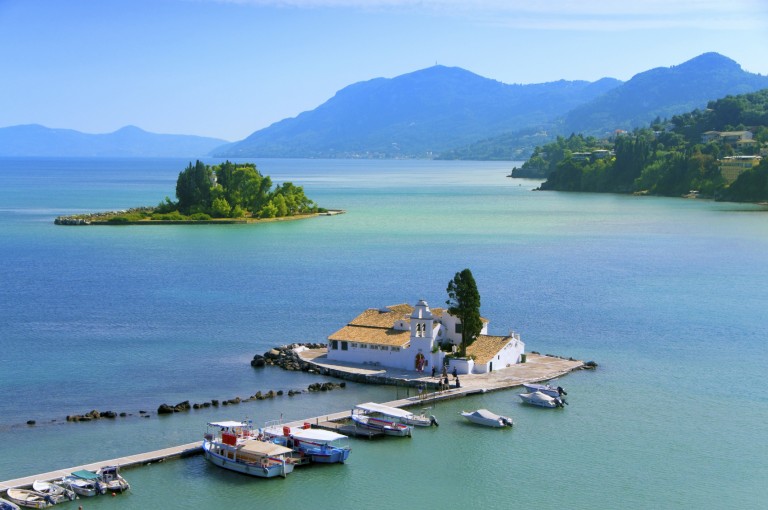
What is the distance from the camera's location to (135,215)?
115 metres

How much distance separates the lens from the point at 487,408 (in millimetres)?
36094

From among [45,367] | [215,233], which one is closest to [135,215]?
[215,233]

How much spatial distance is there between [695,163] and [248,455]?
143378 millimetres

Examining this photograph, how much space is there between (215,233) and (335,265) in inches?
1149

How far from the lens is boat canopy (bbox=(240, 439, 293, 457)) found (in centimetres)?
2971

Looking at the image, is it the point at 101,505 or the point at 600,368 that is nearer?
the point at 101,505

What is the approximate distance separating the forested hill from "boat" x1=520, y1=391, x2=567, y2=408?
390 ft

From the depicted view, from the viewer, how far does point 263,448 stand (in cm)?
2998

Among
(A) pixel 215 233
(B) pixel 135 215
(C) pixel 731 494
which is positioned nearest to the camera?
(C) pixel 731 494

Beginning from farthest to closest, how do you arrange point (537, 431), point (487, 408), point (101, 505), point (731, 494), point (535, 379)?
point (535, 379)
point (487, 408)
point (537, 431)
point (731, 494)
point (101, 505)

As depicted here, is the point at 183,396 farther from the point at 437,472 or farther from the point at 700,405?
the point at 700,405

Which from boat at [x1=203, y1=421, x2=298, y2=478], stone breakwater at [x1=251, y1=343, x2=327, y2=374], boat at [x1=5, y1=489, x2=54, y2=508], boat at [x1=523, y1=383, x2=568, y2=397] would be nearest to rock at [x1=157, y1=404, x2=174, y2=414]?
boat at [x1=203, y1=421, x2=298, y2=478]

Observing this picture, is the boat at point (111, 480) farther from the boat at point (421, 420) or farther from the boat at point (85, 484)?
the boat at point (421, 420)

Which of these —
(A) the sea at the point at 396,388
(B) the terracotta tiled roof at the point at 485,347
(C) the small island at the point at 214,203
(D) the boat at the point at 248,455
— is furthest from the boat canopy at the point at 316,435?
(C) the small island at the point at 214,203
